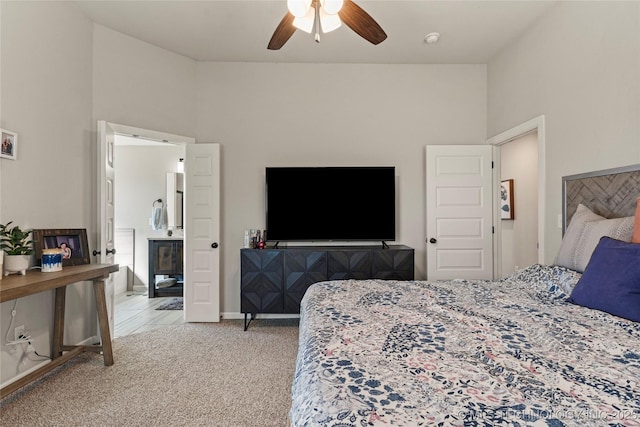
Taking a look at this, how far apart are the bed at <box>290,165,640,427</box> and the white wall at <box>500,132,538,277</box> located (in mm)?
2499

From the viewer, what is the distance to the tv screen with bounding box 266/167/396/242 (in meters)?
3.52

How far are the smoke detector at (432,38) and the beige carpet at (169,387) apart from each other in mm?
3304

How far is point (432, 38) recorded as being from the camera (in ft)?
10.3

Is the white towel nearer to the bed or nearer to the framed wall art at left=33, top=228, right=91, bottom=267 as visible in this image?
the framed wall art at left=33, top=228, right=91, bottom=267

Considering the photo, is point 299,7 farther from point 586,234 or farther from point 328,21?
point 586,234

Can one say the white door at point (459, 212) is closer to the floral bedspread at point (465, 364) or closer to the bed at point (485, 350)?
the bed at point (485, 350)

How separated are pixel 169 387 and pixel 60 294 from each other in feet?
3.95

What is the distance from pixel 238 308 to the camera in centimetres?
369

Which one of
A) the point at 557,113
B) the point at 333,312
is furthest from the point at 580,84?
the point at 333,312

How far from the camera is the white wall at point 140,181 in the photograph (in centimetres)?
535

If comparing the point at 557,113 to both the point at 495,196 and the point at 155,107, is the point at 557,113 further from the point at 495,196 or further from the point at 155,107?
the point at 155,107

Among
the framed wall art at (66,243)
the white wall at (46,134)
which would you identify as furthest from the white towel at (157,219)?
the framed wall art at (66,243)

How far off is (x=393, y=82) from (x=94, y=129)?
127 inches

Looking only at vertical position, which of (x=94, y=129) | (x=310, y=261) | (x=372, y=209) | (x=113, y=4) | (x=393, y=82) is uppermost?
(x=113, y=4)
